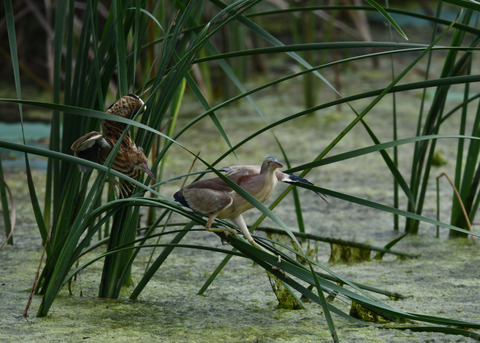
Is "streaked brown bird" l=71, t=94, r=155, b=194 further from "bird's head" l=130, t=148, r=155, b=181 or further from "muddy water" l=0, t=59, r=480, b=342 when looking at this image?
"muddy water" l=0, t=59, r=480, b=342

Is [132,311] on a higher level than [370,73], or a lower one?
lower

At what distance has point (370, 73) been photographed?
14.2ft

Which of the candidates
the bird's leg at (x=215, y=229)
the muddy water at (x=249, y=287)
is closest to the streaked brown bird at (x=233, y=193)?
the bird's leg at (x=215, y=229)

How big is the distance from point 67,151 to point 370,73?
10.0 feet

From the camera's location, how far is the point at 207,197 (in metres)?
1.06

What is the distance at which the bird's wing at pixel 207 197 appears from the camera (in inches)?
41.6

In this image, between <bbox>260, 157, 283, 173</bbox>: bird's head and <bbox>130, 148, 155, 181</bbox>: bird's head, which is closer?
<bbox>260, 157, 283, 173</bbox>: bird's head

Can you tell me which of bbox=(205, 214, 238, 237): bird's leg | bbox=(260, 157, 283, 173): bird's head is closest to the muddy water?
bbox=(205, 214, 238, 237): bird's leg

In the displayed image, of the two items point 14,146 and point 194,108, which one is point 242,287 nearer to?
point 14,146

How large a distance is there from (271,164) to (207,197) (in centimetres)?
11

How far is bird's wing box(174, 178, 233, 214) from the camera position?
106cm

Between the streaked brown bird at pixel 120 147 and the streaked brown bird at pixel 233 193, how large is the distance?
92mm

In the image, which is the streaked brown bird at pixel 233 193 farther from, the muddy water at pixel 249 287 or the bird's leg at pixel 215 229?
the muddy water at pixel 249 287

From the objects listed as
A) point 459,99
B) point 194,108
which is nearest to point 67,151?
point 194,108
